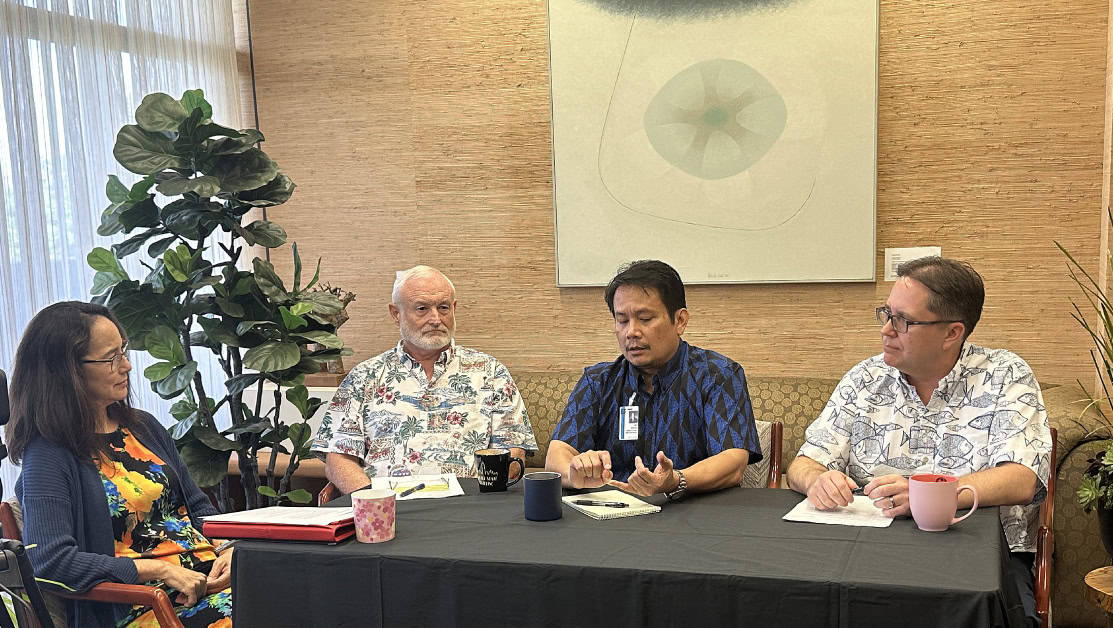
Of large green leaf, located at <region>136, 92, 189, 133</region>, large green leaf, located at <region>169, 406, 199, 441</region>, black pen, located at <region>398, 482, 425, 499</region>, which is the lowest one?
large green leaf, located at <region>169, 406, 199, 441</region>

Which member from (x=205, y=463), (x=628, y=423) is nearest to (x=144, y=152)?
(x=205, y=463)

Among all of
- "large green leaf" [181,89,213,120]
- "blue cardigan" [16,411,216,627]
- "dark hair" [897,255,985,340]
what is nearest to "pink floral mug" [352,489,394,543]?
"blue cardigan" [16,411,216,627]

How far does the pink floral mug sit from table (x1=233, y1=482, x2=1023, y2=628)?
0.9 inches

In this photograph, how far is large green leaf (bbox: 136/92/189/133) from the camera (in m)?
3.24

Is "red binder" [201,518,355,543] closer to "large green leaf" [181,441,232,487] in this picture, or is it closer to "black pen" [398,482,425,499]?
"black pen" [398,482,425,499]

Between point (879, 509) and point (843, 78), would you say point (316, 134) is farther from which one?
point (879, 509)

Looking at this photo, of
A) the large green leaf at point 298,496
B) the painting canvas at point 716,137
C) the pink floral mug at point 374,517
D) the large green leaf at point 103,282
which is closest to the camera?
the pink floral mug at point 374,517

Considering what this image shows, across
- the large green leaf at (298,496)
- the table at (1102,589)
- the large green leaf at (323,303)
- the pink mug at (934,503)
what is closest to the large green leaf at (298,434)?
the large green leaf at (298,496)

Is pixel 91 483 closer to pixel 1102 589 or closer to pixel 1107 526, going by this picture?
pixel 1102 589

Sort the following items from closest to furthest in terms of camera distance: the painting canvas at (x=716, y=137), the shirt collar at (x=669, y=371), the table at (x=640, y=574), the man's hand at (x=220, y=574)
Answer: the table at (x=640, y=574), the man's hand at (x=220, y=574), the shirt collar at (x=669, y=371), the painting canvas at (x=716, y=137)

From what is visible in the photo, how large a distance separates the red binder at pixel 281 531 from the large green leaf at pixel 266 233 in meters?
1.78

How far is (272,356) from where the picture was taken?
3270mm

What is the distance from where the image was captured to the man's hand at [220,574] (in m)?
2.30

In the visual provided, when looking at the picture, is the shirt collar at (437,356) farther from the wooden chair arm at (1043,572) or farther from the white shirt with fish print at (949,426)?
the wooden chair arm at (1043,572)
